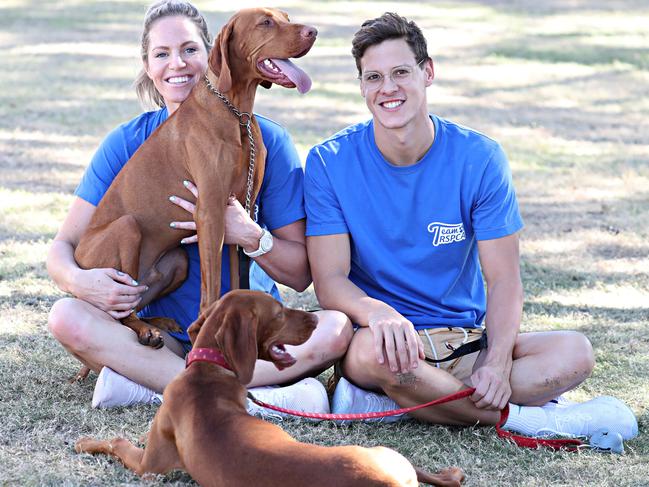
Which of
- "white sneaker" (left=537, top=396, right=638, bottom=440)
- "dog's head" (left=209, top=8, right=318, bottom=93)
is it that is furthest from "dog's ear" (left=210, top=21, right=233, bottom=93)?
"white sneaker" (left=537, top=396, right=638, bottom=440)

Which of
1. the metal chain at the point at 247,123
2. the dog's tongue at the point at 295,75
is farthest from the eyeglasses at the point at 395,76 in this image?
the metal chain at the point at 247,123

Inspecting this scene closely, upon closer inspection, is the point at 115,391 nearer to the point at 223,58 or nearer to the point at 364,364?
the point at 364,364

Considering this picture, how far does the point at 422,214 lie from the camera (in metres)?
4.35

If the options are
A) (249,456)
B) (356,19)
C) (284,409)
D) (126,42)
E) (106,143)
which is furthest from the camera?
(356,19)

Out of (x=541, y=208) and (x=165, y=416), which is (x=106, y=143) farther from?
(x=541, y=208)

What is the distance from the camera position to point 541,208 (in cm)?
812

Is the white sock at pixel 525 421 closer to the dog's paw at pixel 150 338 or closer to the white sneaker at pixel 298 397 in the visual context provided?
the white sneaker at pixel 298 397

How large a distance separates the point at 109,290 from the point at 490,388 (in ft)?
5.33

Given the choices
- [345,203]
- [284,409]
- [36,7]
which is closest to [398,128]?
[345,203]

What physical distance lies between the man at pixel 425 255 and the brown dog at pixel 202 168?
33 cm

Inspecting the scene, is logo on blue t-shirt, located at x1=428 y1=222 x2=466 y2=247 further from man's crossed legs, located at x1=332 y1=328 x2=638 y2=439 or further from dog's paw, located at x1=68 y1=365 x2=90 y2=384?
dog's paw, located at x1=68 y1=365 x2=90 y2=384

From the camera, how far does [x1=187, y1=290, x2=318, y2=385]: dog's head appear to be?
11.2 ft

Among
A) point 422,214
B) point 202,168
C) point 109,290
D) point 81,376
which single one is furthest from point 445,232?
point 81,376

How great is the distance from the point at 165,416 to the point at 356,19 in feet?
53.7
